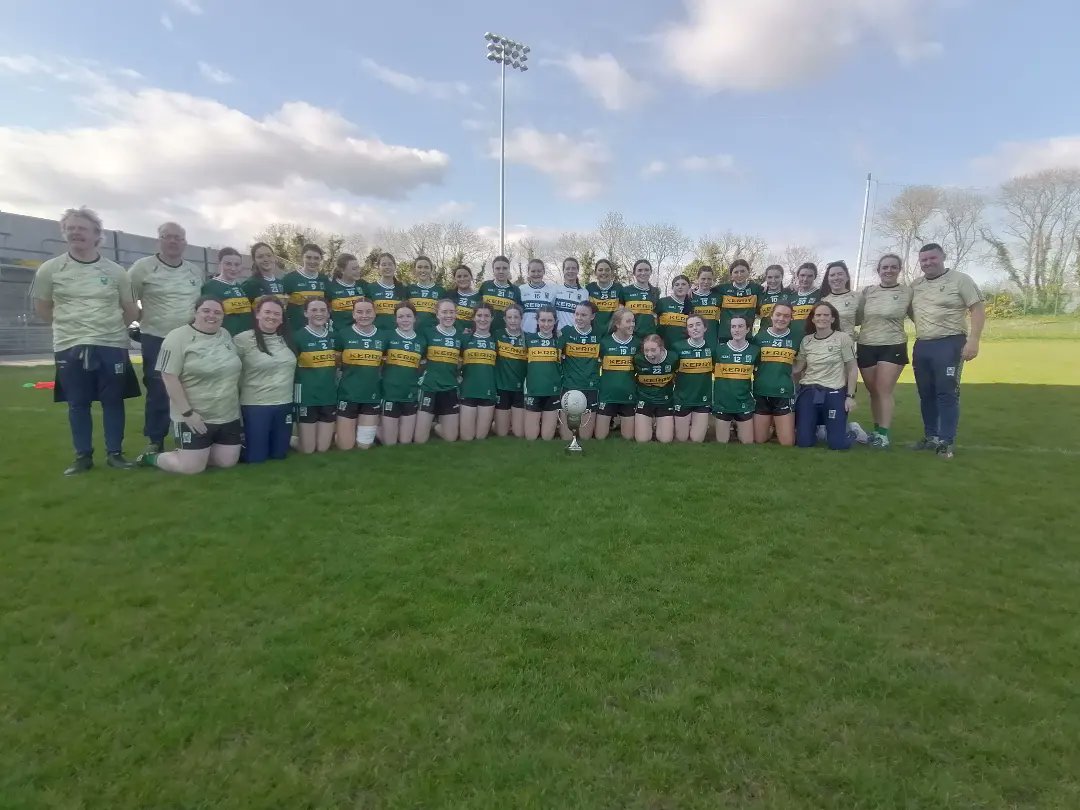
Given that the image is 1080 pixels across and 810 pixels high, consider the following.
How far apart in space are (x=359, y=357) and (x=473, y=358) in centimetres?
112

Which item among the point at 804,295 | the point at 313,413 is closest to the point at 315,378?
the point at 313,413

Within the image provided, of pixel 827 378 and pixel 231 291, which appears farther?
pixel 827 378

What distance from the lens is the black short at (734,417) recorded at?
6.45m

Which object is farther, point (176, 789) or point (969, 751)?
point (969, 751)

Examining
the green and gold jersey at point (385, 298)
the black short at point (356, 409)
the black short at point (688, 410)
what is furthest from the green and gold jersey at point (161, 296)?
the black short at point (688, 410)

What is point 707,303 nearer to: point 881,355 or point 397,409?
point 881,355

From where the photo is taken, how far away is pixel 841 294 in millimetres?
6594

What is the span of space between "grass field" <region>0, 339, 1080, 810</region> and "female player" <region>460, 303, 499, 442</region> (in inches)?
67.0

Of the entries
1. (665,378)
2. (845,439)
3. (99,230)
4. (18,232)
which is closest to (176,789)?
(99,230)

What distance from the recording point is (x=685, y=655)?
2.54 m

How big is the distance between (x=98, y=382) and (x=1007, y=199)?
42.9m

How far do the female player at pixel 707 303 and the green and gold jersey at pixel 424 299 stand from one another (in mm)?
2926

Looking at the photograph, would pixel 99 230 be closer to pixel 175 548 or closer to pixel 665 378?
pixel 175 548

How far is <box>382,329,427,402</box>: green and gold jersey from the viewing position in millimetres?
6125
